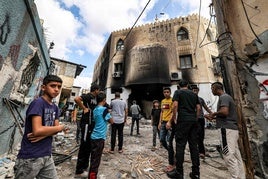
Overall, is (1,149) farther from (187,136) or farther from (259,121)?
(259,121)

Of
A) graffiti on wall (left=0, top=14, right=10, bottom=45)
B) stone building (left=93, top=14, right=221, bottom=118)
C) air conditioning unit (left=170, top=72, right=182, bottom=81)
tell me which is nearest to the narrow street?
graffiti on wall (left=0, top=14, right=10, bottom=45)

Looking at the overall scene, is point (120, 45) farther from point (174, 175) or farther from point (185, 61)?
point (174, 175)

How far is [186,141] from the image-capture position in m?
Answer: 2.72

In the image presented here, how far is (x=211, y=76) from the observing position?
14609 mm

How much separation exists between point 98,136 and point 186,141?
1.58 metres

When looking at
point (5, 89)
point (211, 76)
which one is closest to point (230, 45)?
point (5, 89)

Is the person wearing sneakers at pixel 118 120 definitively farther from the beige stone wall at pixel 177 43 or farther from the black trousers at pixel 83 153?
the beige stone wall at pixel 177 43

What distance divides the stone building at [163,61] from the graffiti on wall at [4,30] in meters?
11.6

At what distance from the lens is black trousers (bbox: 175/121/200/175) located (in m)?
2.65

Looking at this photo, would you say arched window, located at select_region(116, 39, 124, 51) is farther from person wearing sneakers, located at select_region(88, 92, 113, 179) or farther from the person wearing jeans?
the person wearing jeans

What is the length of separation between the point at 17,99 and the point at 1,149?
1.07m

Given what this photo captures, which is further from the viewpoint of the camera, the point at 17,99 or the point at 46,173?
the point at 17,99

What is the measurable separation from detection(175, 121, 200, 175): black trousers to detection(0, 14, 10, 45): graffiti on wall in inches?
132

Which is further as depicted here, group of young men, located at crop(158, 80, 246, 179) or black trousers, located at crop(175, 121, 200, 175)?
black trousers, located at crop(175, 121, 200, 175)
